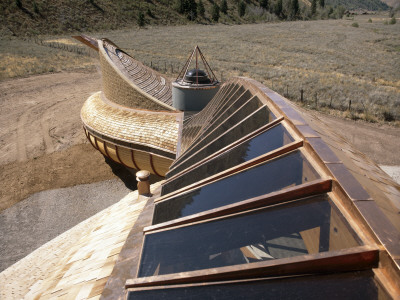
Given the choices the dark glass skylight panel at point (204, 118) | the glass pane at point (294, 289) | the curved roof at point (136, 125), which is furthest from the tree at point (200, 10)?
the glass pane at point (294, 289)

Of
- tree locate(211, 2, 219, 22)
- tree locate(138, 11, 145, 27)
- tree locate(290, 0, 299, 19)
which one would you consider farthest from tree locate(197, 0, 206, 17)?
tree locate(290, 0, 299, 19)

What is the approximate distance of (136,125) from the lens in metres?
11.9

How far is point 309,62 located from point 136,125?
3135cm

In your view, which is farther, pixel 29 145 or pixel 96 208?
pixel 29 145

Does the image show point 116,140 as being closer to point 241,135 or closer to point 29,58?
point 241,135

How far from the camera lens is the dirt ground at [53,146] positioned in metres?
14.8

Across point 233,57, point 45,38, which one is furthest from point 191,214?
point 45,38

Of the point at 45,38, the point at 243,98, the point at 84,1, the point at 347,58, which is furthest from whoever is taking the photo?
the point at 84,1

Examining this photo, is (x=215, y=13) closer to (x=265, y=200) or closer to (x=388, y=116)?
(x=388, y=116)

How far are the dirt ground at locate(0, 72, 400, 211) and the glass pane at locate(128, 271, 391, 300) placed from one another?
12.7m

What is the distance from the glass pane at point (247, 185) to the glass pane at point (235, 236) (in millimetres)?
361

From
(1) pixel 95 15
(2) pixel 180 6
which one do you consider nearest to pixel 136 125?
(1) pixel 95 15

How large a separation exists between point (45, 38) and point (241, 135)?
6967cm

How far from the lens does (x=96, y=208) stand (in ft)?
42.1
